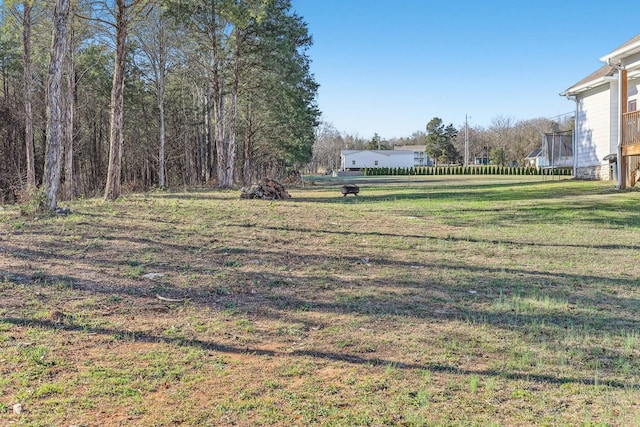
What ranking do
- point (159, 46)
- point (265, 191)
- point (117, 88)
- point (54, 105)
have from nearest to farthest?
1. point (54, 105)
2. point (117, 88)
3. point (265, 191)
4. point (159, 46)

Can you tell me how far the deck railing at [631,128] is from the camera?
48.6 ft

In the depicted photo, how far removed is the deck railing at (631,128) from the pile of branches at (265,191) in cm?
1159

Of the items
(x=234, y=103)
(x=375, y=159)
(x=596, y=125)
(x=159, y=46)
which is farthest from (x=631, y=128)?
(x=375, y=159)

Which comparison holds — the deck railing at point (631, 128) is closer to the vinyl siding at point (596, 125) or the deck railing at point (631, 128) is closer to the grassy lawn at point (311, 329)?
the vinyl siding at point (596, 125)

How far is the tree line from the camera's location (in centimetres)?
7250

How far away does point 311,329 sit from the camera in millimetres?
4188

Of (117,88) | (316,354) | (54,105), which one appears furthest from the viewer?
(117,88)

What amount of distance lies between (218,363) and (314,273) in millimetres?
2846

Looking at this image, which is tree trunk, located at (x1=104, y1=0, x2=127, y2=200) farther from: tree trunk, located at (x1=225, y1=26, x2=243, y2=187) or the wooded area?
tree trunk, located at (x1=225, y1=26, x2=243, y2=187)

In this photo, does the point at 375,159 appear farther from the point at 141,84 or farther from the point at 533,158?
the point at 141,84

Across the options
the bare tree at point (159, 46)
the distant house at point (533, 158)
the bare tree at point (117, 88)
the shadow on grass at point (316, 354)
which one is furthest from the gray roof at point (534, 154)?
the shadow on grass at point (316, 354)

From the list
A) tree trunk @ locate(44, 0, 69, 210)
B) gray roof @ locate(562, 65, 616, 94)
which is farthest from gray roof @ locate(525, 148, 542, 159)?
tree trunk @ locate(44, 0, 69, 210)

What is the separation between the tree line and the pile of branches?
54.8 m

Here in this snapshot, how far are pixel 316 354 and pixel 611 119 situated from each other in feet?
69.1
